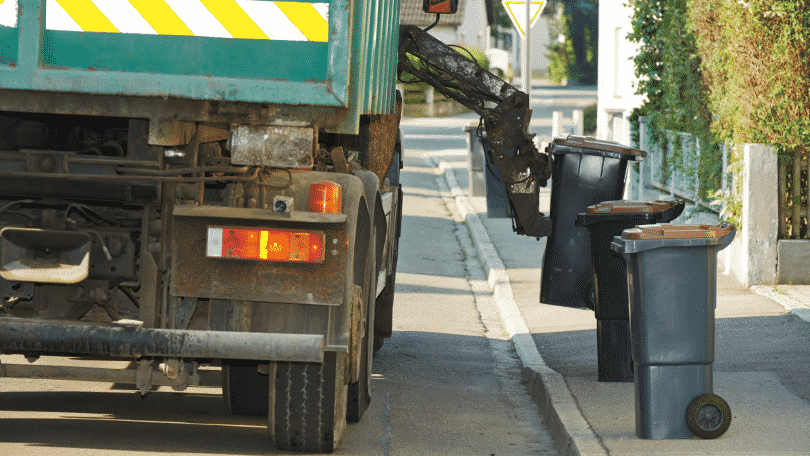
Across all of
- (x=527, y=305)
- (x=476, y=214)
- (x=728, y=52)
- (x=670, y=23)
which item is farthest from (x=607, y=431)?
(x=476, y=214)

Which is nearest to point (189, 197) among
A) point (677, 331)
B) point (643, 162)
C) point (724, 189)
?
point (677, 331)

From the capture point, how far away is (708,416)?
17.4 feet

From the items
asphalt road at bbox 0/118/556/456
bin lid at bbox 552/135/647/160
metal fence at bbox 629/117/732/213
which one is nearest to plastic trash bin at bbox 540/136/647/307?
bin lid at bbox 552/135/647/160

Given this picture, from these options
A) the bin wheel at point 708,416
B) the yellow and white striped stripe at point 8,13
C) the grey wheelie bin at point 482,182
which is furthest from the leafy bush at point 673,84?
the yellow and white striped stripe at point 8,13

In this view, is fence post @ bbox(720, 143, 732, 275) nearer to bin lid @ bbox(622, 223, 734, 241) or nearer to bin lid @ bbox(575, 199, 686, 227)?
bin lid @ bbox(575, 199, 686, 227)

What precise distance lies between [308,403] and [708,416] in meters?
1.85

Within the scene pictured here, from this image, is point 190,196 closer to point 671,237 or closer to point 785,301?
point 671,237

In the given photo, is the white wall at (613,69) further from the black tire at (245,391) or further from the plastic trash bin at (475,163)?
the black tire at (245,391)

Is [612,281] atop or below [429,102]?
below

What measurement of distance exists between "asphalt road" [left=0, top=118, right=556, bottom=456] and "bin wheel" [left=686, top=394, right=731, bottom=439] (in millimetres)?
771

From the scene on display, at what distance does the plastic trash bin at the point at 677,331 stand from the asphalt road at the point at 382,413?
2.28ft

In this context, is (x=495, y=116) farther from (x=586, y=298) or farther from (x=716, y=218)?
(x=716, y=218)

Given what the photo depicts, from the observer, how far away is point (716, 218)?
11016 millimetres

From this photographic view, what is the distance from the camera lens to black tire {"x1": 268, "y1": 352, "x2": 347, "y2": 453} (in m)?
5.08
